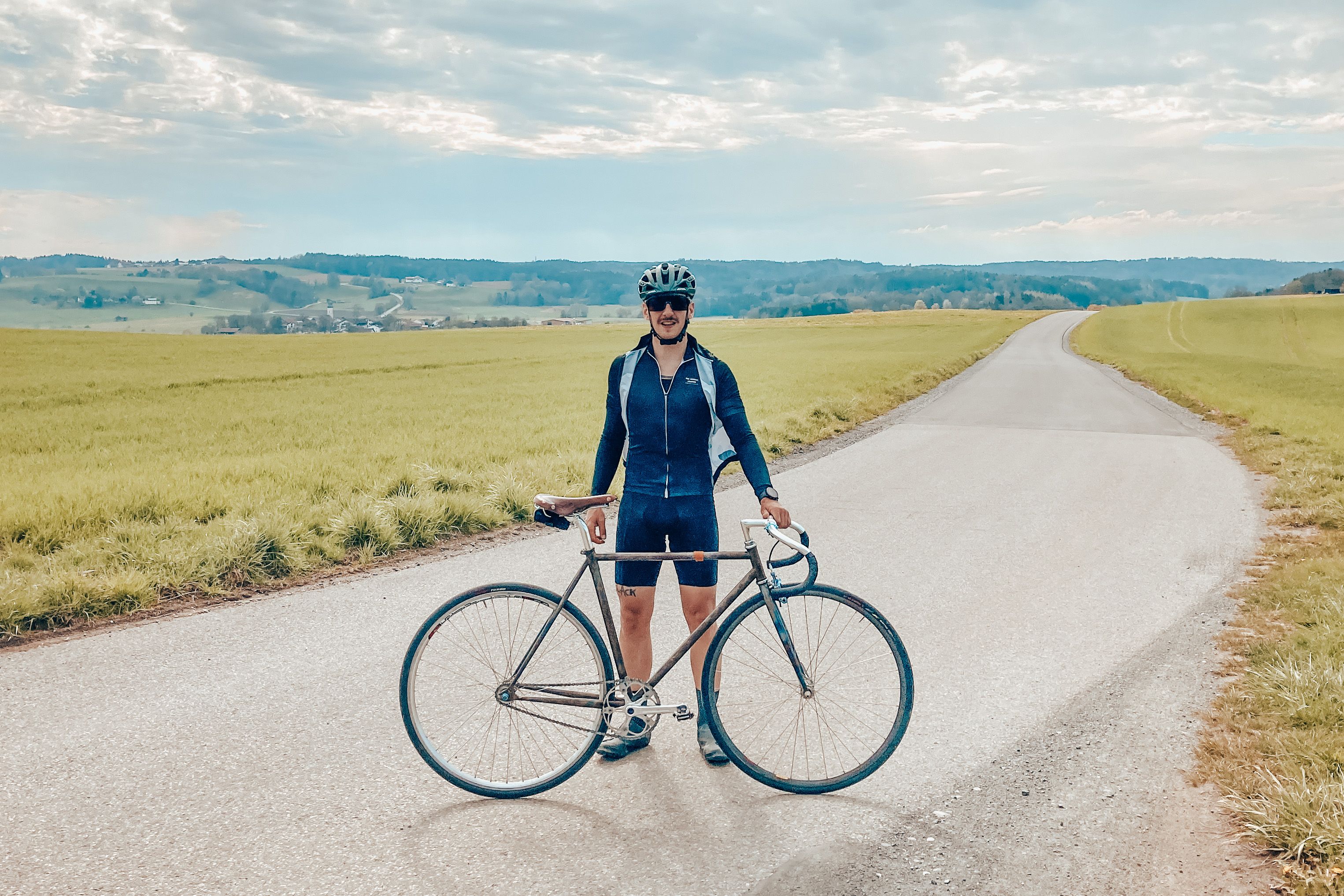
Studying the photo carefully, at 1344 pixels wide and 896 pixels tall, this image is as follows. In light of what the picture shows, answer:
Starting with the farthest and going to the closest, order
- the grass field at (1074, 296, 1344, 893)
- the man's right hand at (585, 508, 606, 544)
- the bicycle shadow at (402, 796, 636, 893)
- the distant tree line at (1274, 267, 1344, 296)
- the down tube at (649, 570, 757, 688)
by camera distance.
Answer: the distant tree line at (1274, 267, 1344, 296)
the man's right hand at (585, 508, 606, 544)
the down tube at (649, 570, 757, 688)
the grass field at (1074, 296, 1344, 893)
the bicycle shadow at (402, 796, 636, 893)

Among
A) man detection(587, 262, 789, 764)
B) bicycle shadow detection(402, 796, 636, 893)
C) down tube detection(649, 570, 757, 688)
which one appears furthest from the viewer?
man detection(587, 262, 789, 764)

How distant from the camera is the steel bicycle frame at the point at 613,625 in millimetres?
4266

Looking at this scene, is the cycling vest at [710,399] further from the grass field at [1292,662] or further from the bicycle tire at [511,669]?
the grass field at [1292,662]

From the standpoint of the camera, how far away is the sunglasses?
437 centimetres

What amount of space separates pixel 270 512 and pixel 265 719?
4.95 meters

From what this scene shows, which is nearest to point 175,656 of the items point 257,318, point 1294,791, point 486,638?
point 486,638

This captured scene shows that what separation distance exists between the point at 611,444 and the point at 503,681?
51.1 inches

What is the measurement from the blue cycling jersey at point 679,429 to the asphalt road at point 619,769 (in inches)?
55.5

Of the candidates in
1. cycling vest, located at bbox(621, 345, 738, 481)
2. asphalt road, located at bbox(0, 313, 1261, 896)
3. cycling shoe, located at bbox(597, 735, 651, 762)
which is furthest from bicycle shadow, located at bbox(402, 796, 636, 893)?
cycling vest, located at bbox(621, 345, 738, 481)

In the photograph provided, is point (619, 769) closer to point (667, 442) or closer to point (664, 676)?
point (664, 676)

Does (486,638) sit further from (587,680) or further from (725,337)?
(725,337)

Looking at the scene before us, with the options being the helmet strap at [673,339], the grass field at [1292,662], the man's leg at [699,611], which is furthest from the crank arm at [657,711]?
the grass field at [1292,662]

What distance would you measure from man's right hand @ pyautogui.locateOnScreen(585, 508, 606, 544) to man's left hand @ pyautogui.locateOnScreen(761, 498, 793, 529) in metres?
0.79

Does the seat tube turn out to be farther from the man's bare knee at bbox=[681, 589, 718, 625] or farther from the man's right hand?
the man's bare knee at bbox=[681, 589, 718, 625]
